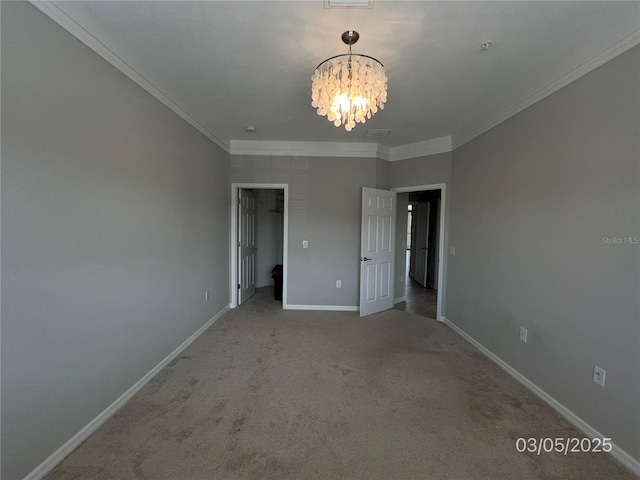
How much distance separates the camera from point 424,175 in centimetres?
382

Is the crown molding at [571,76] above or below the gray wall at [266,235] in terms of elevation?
above

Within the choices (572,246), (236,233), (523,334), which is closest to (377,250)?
(523,334)

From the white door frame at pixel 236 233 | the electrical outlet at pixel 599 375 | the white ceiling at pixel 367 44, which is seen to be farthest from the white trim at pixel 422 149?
the electrical outlet at pixel 599 375

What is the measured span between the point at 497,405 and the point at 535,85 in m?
2.56

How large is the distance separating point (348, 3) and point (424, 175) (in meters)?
2.77

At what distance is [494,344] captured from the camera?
2.64 meters

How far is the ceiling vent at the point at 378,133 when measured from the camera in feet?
11.0

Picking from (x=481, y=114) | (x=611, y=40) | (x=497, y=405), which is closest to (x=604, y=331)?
(x=497, y=405)

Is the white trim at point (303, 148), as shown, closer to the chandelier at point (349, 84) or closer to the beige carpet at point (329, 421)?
the chandelier at point (349, 84)

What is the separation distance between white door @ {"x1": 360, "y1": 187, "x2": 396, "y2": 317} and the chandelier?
2.14 metres

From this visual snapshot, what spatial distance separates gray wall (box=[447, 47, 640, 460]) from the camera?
154 cm
